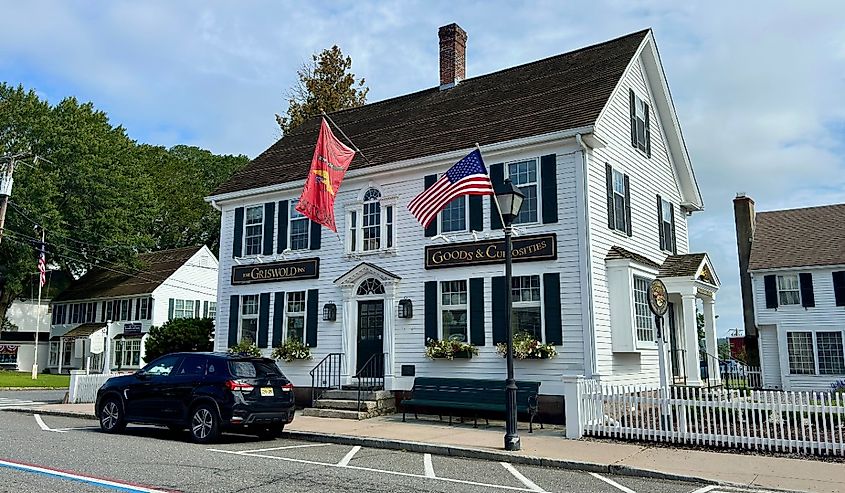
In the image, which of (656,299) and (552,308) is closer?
(656,299)

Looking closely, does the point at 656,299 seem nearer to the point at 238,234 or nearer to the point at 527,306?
the point at 527,306

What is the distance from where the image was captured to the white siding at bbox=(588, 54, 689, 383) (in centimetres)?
1529

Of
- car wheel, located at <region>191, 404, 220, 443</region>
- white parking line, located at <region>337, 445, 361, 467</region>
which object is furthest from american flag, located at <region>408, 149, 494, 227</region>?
car wheel, located at <region>191, 404, 220, 443</region>

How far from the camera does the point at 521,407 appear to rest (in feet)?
45.7

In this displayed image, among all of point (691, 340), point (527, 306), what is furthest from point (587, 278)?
point (691, 340)

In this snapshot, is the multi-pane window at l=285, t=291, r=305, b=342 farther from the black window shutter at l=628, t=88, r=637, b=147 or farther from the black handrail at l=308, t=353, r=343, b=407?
Answer: the black window shutter at l=628, t=88, r=637, b=147

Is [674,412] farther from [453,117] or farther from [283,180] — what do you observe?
[283,180]

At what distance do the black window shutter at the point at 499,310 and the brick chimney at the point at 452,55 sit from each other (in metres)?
8.41

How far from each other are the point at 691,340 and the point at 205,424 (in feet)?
36.9

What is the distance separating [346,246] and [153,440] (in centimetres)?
766

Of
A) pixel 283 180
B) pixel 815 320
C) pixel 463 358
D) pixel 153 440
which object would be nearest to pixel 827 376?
pixel 815 320

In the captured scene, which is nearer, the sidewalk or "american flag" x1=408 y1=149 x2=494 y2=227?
the sidewalk

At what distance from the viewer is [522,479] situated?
914cm

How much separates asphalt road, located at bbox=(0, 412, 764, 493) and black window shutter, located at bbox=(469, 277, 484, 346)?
15.5ft
